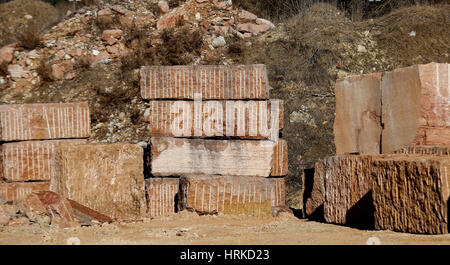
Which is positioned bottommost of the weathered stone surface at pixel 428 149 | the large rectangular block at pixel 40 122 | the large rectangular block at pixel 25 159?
the large rectangular block at pixel 25 159

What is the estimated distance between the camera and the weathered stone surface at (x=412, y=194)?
4.36 meters

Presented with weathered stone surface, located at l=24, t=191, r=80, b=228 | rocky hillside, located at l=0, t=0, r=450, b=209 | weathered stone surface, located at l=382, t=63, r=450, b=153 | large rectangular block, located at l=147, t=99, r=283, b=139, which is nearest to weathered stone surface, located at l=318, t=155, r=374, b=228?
weathered stone surface, located at l=382, t=63, r=450, b=153

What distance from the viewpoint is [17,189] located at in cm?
757

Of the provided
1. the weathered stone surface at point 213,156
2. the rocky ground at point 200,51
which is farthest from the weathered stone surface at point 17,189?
the rocky ground at point 200,51

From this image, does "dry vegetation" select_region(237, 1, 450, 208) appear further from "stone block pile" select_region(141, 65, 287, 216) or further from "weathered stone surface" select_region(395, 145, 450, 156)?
"weathered stone surface" select_region(395, 145, 450, 156)

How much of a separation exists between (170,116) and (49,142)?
1.81 metres

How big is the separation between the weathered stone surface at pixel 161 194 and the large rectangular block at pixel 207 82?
3.16 feet

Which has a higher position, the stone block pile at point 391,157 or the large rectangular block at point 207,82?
the large rectangular block at point 207,82

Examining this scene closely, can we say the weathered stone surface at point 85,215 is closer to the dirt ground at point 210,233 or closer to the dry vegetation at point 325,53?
the dirt ground at point 210,233

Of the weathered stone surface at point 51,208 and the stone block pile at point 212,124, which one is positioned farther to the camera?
the stone block pile at point 212,124

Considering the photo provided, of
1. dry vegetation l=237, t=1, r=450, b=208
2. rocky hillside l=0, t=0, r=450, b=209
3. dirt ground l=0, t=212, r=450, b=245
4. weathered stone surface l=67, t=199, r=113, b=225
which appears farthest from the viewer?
rocky hillside l=0, t=0, r=450, b=209

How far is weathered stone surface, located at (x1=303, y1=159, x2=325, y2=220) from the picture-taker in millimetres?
5806

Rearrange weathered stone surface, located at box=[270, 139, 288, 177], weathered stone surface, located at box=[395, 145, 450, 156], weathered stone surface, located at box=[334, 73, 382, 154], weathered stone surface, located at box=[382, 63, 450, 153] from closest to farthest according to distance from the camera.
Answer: weathered stone surface, located at box=[395, 145, 450, 156], weathered stone surface, located at box=[382, 63, 450, 153], weathered stone surface, located at box=[334, 73, 382, 154], weathered stone surface, located at box=[270, 139, 288, 177]

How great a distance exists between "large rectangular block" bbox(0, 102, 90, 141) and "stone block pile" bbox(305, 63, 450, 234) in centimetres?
324
